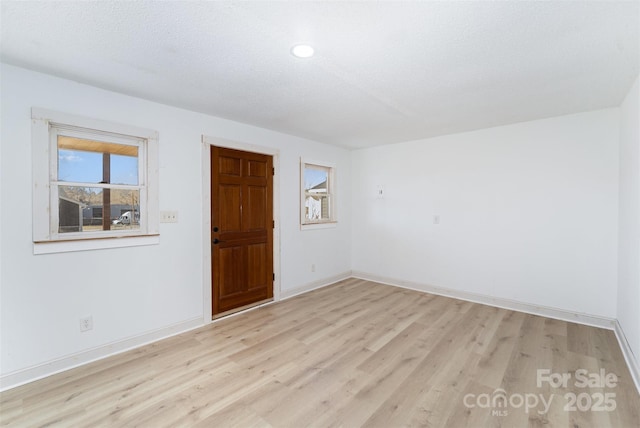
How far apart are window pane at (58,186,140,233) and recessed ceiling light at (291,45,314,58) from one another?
213cm

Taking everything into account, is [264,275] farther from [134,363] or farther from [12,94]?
[12,94]

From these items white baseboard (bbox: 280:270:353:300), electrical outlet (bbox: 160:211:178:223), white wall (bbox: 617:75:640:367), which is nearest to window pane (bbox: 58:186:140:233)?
electrical outlet (bbox: 160:211:178:223)

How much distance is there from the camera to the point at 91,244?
8.43 ft

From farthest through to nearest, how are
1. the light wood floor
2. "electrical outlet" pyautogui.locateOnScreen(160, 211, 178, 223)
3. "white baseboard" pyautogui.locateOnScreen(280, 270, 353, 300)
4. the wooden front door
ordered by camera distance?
"white baseboard" pyautogui.locateOnScreen(280, 270, 353, 300), the wooden front door, "electrical outlet" pyautogui.locateOnScreen(160, 211, 178, 223), the light wood floor

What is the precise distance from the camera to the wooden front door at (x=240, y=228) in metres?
3.52

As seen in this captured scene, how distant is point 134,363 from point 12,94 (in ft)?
7.91

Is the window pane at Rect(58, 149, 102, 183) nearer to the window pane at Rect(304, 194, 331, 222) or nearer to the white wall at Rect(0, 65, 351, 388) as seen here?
the white wall at Rect(0, 65, 351, 388)

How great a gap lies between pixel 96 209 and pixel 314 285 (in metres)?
3.19

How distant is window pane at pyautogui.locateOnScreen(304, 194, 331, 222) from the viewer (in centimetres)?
491

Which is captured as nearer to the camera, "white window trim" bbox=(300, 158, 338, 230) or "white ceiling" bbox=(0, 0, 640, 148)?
"white ceiling" bbox=(0, 0, 640, 148)

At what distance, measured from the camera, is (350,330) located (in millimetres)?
3201

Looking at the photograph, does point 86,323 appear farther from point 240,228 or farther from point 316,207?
point 316,207

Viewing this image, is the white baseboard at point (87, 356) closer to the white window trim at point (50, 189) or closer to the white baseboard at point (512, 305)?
the white window trim at point (50, 189)

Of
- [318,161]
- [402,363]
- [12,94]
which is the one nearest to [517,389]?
[402,363]
